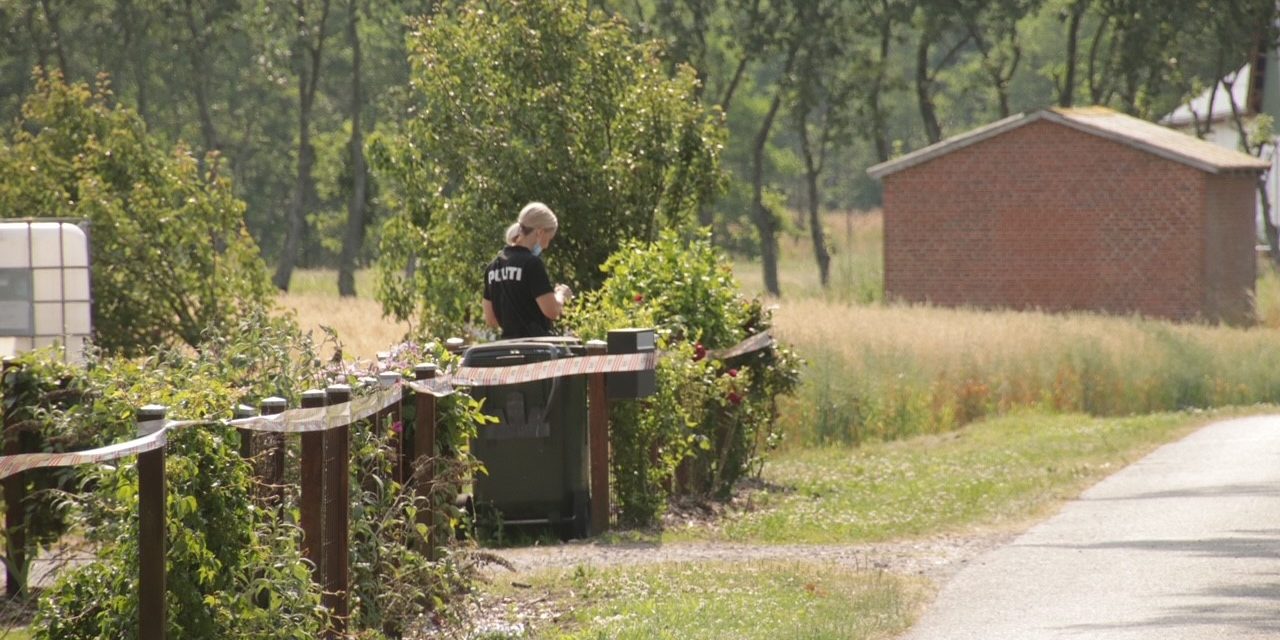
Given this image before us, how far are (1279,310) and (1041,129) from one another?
19.6ft

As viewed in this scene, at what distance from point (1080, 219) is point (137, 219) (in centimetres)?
2493

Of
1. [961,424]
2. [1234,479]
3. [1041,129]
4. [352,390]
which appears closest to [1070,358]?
[961,424]

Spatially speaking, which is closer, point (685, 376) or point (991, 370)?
point (685, 376)

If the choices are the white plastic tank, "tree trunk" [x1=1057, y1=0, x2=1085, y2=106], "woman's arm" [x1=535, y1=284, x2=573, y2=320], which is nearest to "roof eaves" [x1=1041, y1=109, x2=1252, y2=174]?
"tree trunk" [x1=1057, y1=0, x2=1085, y2=106]

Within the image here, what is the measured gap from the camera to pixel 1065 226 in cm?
3878

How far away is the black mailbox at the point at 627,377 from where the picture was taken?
38.6 feet

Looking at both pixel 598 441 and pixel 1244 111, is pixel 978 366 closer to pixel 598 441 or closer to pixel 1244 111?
pixel 598 441

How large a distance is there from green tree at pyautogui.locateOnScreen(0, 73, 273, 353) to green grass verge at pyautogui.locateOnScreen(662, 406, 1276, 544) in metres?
5.59

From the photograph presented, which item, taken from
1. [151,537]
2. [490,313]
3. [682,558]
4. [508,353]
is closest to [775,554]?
[682,558]

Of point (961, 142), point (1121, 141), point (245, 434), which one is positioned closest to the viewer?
point (245, 434)

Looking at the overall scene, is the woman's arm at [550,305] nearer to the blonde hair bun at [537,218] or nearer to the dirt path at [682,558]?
the blonde hair bun at [537,218]

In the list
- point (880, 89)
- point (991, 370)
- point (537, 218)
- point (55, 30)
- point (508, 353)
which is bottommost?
point (991, 370)

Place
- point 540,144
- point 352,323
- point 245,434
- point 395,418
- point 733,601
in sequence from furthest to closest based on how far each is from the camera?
point 352,323 < point 540,144 < point 733,601 < point 395,418 < point 245,434

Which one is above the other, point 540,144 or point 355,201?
point 355,201
